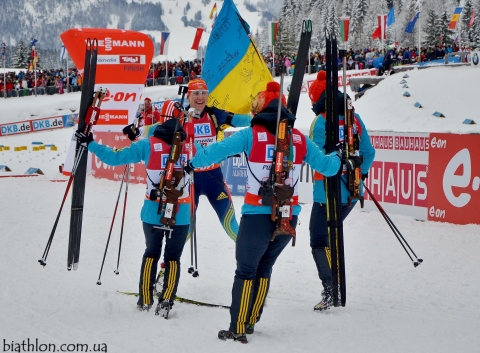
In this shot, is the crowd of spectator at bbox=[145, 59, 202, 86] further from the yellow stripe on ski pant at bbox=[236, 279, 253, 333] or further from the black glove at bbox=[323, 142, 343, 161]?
the yellow stripe on ski pant at bbox=[236, 279, 253, 333]

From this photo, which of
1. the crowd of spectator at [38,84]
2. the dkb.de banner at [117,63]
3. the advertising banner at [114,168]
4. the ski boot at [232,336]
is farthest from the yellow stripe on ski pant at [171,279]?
the crowd of spectator at [38,84]

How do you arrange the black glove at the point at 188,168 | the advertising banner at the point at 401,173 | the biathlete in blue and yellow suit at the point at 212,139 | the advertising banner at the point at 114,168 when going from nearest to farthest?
the black glove at the point at 188,168 < the biathlete in blue and yellow suit at the point at 212,139 < the advertising banner at the point at 401,173 < the advertising banner at the point at 114,168

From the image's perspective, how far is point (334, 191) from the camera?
5195mm

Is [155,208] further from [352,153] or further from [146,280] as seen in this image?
[352,153]

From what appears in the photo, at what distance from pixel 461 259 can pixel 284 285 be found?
2.31 metres

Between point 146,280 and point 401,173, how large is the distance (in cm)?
565

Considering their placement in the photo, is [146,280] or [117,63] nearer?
[146,280]

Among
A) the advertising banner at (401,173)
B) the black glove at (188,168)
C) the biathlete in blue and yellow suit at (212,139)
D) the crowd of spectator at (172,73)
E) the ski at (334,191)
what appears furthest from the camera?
the crowd of spectator at (172,73)

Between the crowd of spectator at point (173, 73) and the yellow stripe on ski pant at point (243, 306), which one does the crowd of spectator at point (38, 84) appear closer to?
the crowd of spectator at point (173, 73)

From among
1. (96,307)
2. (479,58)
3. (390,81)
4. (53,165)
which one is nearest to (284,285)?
(96,307)

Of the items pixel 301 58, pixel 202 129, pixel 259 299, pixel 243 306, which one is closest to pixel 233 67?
pixel 202 129

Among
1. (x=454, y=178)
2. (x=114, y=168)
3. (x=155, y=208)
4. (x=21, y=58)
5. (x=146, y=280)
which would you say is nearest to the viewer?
(x=155, y=208)

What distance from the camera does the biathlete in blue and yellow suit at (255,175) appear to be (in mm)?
4414

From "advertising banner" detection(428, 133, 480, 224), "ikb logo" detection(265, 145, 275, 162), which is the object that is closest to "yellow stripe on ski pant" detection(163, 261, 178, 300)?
"ikb logo" detection(265, 145, 275, 162)
